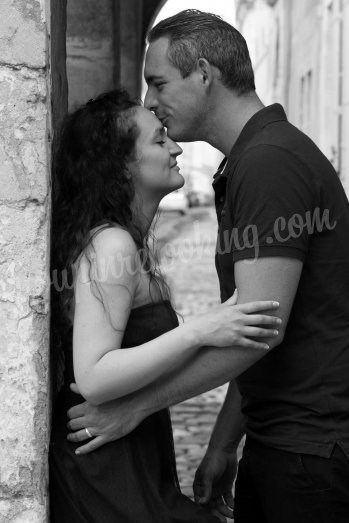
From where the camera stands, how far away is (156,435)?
2400 mm

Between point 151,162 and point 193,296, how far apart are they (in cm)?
1125

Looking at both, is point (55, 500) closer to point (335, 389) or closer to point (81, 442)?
point (81, 442)

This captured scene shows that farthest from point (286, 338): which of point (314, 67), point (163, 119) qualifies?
point (314, 67)

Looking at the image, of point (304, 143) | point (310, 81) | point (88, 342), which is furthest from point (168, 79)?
point (310, 81)

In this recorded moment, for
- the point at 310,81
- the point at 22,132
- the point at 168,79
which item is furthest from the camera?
the point at 310,81

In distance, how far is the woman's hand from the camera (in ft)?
7.01

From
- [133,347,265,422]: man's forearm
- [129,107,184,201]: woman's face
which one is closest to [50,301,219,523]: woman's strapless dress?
[133,347,265,422]: man's forearm

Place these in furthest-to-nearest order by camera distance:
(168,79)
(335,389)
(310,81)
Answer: (310,81) → (168,79) → (335,389)

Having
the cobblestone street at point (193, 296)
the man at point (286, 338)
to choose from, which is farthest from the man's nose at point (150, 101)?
the cobblestone street at point (193, 296)

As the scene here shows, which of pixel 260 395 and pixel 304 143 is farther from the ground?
pixel 304 143

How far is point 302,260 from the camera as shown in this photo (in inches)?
86.3

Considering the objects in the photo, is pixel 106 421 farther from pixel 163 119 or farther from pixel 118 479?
pixel 163 119

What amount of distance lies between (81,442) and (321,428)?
1.86 feet

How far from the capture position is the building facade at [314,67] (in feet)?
35.9
